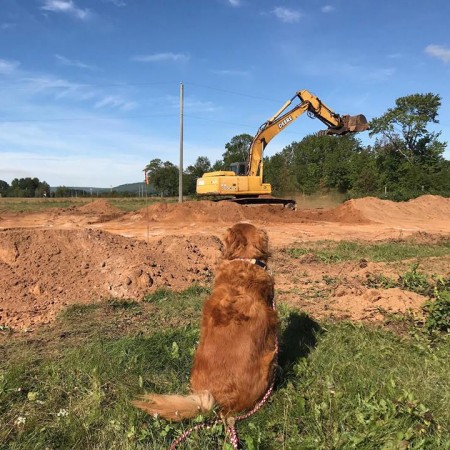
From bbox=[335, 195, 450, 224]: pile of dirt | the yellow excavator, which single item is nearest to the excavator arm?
the yellow excavator

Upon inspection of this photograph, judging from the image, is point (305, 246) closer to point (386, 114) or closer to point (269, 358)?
point (269, 358)

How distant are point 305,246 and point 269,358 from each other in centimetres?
962

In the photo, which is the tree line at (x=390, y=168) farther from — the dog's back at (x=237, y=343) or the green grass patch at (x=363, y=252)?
the dog's back at (x=237, y=343)

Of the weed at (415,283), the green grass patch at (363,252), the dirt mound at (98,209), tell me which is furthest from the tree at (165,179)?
the weed at (415,283)

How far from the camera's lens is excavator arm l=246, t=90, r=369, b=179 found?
74.3 feet

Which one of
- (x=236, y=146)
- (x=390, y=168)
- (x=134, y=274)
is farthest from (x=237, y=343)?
(x=236, y=146)

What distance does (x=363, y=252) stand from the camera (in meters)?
11.4

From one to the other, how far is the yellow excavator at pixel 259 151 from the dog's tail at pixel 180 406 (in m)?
19.3

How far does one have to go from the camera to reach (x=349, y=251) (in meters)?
11.5

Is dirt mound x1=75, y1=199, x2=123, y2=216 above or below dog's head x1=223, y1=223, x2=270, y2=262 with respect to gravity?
below

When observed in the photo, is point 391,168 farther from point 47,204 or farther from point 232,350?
point 232,350

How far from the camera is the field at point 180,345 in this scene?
298 centimetres

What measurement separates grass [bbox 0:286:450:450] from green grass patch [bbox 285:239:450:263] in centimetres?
553

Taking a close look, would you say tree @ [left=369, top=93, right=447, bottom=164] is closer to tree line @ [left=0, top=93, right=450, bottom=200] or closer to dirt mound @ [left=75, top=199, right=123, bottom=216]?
tree line @ [left=0, top=93, right=450, bottom=200]
